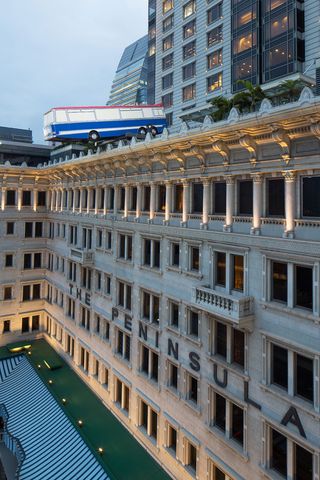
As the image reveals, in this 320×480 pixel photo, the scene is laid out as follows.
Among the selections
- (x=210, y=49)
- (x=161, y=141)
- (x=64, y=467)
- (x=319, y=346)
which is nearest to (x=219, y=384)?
(x=319, y=346)

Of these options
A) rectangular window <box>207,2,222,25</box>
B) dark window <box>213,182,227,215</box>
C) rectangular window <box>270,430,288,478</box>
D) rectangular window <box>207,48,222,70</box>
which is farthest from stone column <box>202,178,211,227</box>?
rectangular window <box>207,2,222,25</box>

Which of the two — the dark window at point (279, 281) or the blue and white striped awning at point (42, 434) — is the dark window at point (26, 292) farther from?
the dark window at point (279, 281)

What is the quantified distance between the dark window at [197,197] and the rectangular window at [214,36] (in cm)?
3181

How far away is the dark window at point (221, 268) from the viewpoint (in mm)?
19062

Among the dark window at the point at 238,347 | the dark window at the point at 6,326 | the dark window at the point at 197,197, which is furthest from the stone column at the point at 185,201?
the dark window at the point at 6,326

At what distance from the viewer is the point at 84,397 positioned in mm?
29703

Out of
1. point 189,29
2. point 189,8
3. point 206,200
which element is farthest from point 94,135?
point 189,8

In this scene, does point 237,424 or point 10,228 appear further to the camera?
point 10,228

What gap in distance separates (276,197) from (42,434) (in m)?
21.9

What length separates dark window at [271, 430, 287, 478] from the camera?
1564 centimetres

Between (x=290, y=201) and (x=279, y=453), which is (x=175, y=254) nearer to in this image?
(x=290, y=201)

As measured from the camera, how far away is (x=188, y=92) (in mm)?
48812

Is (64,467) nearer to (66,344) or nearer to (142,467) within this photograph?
(142,467)

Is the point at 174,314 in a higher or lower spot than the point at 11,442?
higher
